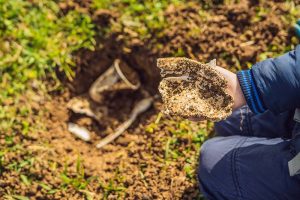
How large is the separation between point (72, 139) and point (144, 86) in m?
0.48

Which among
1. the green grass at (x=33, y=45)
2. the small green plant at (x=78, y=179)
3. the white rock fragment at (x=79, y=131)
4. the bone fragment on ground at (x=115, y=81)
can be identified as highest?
the green grass at (x=33, y=45)

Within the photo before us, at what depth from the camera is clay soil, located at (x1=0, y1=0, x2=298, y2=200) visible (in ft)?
6.64

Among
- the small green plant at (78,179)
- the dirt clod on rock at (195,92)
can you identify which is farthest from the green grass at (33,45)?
the dirt clod on rock at (195,92)

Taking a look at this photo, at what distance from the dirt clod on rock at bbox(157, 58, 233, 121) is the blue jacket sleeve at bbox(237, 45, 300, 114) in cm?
8

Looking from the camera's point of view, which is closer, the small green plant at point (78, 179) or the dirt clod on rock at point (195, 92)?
the dirt clod on rock at point (195, 92)

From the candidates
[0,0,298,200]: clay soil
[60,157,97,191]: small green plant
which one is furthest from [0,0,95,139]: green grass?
[60,157,97,191]: small green plant

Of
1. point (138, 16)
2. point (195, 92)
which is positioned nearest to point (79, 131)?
point (138, 16)

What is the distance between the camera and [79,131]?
7.52ft

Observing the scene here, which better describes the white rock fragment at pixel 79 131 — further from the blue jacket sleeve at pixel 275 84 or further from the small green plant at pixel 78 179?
the blue jacket sleeve at pixel 275 84

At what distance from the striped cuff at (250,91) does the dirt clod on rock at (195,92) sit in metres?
0.06

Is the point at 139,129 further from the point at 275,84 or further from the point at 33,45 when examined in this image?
the point at 275,84

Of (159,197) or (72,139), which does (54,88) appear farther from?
(159,197)

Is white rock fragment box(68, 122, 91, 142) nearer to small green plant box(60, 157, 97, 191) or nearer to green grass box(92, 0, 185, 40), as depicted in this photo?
small green plant box(60, 157, 97, 191)

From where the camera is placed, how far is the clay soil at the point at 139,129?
2023 mm
